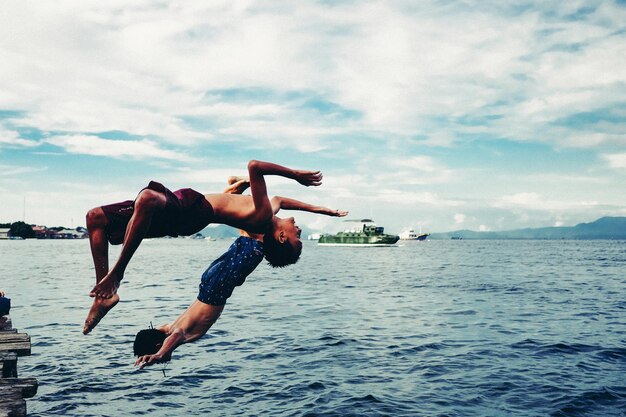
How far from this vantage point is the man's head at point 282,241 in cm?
488

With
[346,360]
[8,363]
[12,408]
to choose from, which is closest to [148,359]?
[12,408]

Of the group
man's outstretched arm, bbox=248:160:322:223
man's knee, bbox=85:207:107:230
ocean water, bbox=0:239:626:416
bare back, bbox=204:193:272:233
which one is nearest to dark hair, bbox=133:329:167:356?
man's knee, bbox=85:207:107:230

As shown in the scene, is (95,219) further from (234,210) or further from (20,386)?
(20,386)

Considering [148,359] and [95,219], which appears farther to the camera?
[148,359]

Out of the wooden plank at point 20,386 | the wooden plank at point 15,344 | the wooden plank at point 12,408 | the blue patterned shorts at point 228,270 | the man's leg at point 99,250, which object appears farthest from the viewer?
the wooden plank at point 15,344

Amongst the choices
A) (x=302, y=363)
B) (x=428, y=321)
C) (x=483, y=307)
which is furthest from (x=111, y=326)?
(x=483, y=307)

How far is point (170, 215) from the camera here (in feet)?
14.4

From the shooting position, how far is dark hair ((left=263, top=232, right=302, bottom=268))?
488 centimetres

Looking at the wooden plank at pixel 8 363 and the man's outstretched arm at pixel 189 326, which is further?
the wooden plank at pixel 8 363

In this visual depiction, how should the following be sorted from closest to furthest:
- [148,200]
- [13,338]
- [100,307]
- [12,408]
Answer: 1. [148,200]
2. [100,307]
3. [12,408]
4. [13,338]

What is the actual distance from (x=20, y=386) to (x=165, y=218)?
10207mm

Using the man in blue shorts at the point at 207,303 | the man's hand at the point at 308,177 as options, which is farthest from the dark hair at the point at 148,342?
the man's hand at the point at 308,177

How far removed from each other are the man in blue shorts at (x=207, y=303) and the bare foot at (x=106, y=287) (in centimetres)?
44

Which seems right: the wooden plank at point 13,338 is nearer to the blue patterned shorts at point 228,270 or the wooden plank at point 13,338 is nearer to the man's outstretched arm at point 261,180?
the blue patterned shorts at point 228,270
